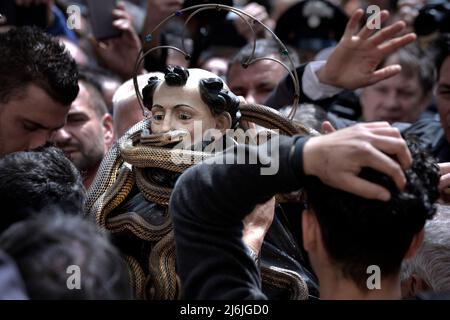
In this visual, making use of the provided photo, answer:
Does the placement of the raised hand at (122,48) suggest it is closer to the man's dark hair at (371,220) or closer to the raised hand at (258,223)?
the raised hand at (258,223)

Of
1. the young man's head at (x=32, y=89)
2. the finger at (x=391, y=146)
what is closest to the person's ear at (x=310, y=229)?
the finger at (x=391, y=146)

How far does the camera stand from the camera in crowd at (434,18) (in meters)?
4.63

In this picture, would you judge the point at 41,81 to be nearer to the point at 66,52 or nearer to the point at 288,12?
the point at 66,52

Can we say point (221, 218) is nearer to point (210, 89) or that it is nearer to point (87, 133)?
point (210, 89)

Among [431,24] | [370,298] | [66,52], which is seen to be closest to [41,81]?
[66,52]

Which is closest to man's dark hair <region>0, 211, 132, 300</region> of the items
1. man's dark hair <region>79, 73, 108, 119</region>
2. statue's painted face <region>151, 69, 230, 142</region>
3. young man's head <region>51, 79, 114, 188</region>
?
statue's painted face <region>151, 69, 230, 142</region>

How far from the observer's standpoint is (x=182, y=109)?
8.43 feet

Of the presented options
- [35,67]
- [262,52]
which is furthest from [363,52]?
[262,52]

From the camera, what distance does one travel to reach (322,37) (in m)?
5.28

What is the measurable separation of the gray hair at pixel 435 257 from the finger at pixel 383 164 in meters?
0.75

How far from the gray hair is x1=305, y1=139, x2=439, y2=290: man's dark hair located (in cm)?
59

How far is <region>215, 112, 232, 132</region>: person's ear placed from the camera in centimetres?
262

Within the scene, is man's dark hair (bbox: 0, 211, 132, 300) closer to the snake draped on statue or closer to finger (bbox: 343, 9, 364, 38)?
the snake draped on statue

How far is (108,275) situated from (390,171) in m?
0.62
